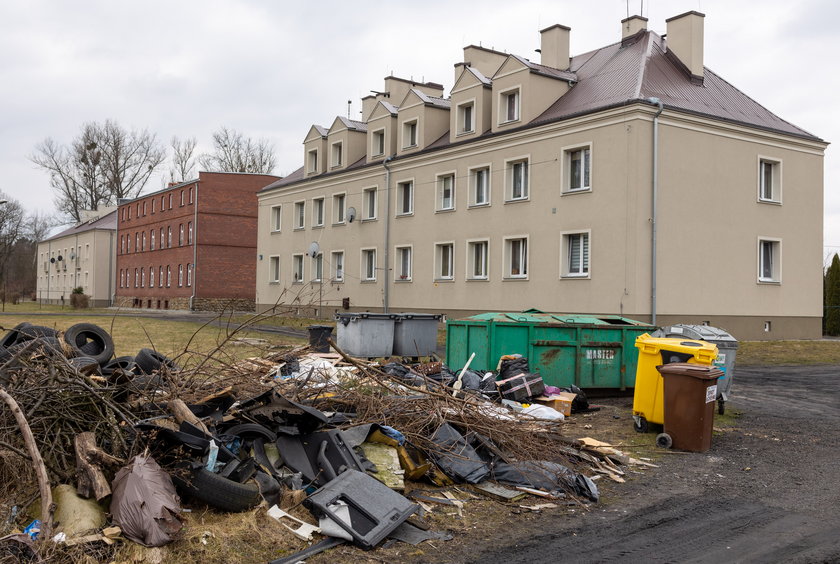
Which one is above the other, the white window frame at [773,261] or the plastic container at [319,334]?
the white window frame at [773,261]

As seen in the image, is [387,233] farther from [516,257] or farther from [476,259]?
[516,257]

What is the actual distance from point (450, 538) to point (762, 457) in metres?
4.93

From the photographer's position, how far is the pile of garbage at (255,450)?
5.46 meters

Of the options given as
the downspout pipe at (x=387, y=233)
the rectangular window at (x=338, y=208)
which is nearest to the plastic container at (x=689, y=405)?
the downspout pipe at (x=387, y=233)

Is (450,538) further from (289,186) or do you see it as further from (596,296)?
(289,186)

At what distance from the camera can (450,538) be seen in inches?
230

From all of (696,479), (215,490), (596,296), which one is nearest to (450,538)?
(215,490)

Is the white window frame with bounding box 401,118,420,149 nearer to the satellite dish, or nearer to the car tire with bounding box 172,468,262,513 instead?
the satellite dish

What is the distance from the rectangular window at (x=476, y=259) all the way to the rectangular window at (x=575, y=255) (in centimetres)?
400

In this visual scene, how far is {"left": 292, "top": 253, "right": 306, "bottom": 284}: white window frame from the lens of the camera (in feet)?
131

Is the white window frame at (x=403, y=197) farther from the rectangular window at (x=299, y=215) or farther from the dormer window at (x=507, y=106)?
the rectangular window at (x=299, y=215)

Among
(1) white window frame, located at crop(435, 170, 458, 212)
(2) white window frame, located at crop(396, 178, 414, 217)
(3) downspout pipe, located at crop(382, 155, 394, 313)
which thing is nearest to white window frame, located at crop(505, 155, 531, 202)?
(1) white window frame, located at crop(435, 170, 458, 212)

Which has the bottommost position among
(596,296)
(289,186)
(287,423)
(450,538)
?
(450,538)

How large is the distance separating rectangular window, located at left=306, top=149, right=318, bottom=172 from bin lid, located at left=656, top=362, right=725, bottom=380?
32.9 m
